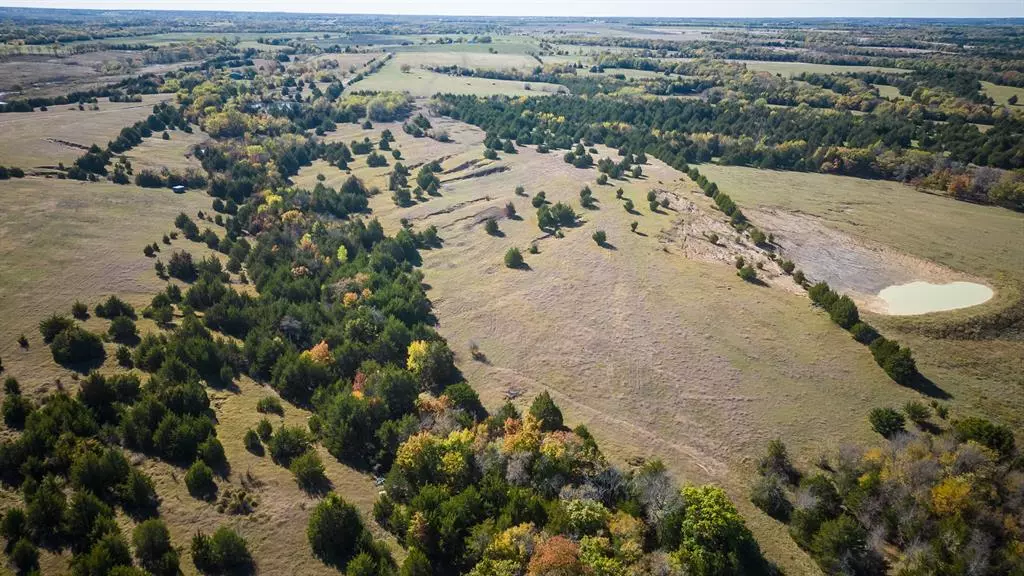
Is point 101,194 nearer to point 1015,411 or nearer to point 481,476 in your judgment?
point 481,476

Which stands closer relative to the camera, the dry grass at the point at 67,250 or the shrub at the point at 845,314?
the dry grass at the point at 67,250

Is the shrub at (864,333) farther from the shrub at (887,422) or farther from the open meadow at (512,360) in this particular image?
the shrub at (887,422)

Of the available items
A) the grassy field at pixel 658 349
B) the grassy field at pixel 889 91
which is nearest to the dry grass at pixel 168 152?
the grassy field at pixel 658 349

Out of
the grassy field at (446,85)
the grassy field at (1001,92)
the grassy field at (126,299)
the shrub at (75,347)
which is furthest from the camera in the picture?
the grassy field at (446,85)

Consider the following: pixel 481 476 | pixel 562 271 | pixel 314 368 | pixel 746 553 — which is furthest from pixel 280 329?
pixel 746 553

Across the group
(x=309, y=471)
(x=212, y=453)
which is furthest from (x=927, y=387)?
(x=212, y=453)

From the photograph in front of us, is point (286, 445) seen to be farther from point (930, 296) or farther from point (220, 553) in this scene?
point (930, 296)
